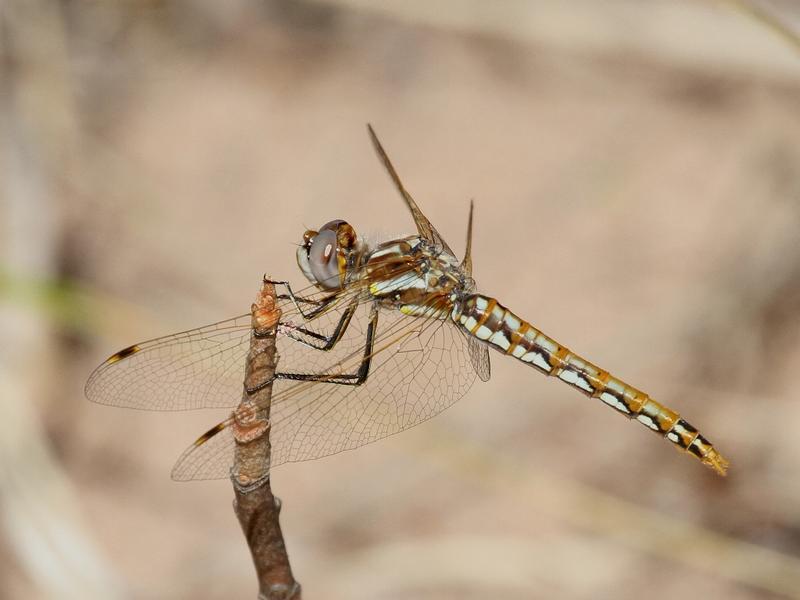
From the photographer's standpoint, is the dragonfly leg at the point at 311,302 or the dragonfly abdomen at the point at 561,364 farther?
the dragonfly abdomen at the point at 561,364

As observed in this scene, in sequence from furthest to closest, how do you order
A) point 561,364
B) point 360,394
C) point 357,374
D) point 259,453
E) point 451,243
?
point 451,243, point 561,364, point 360,394, point 357,374, point 259,453

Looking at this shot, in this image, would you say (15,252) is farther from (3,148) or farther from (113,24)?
(113,24)

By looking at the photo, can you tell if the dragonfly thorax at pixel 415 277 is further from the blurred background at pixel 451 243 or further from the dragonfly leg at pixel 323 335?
the blurred background at pixel 451 243

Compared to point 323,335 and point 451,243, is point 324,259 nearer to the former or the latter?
point 323,335

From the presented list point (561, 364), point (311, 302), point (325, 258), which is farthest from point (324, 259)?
point (561, 364)

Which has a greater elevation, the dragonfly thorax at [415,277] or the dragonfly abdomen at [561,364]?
the dragonfly thorax at [415,277]

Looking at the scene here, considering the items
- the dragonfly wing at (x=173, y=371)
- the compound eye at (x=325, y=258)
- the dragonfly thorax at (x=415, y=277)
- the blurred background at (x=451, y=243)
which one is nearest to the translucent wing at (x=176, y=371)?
the dragonfly wing at (x=173, y=371)
